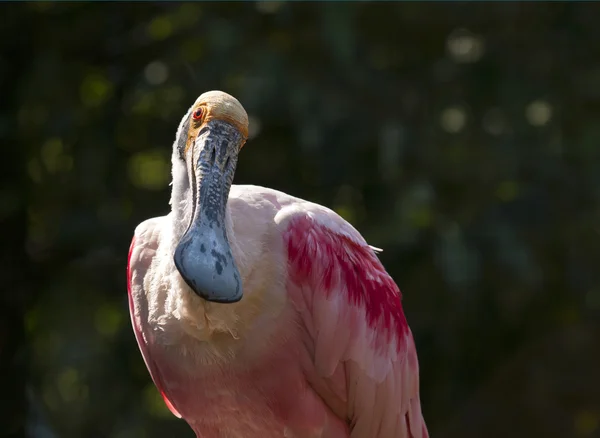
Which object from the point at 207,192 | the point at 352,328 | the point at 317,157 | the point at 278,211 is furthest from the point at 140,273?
the point at 317,157

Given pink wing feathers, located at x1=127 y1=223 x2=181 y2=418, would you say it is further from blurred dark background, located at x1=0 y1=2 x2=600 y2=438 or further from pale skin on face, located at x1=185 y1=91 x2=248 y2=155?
blurred dark background, located at x1=0 y1=2 x2=600 y2=438

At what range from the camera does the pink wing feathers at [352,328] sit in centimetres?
407

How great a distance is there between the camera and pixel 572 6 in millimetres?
8016

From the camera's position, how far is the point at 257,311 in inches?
154

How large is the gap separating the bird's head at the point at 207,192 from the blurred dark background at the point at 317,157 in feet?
10.5

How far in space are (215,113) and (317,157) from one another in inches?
141

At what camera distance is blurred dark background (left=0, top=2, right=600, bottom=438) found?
739cm

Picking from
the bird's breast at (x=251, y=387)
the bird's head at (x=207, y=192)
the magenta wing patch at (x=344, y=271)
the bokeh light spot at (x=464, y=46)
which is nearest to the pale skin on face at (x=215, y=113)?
the bird's head at (x=207, y=192)

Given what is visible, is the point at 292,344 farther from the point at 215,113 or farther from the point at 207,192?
the point at 215,113

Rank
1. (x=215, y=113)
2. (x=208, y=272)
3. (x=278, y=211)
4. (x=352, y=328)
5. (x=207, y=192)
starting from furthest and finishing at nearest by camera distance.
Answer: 1. (x=352, y=328)
2. (x=278, y=211)
3. (x=215, y=113)
4. (x=207, y=192)
5. (x=208, y=272)

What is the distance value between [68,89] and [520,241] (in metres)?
2.88

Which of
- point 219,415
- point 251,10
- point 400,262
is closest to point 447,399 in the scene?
point 400,262

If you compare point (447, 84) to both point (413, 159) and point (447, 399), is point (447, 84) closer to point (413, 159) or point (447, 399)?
point (413, 159)

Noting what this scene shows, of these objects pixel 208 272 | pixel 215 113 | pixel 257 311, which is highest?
pixel 215 113
